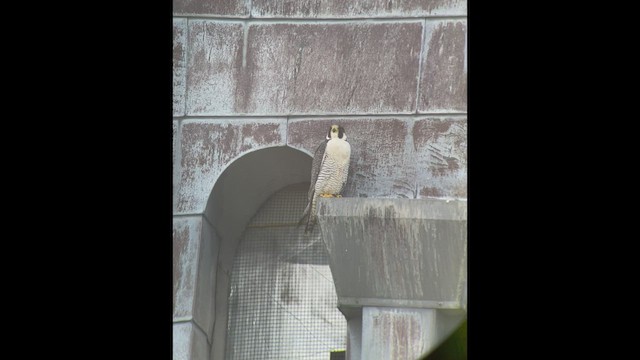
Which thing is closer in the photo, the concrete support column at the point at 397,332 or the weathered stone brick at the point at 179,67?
the concrete support column at the point at 397,332

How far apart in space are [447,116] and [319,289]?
2.87 feet

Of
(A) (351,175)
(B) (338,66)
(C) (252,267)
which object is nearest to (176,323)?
(C) (252,267)

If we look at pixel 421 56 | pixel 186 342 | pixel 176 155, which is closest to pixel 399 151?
pixel 421 56

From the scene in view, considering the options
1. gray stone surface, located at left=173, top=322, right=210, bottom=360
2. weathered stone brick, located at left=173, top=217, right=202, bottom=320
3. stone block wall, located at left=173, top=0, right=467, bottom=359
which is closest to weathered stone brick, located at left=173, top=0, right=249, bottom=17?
stone block wall, located at left=173, top=0, right=467, bottom=359

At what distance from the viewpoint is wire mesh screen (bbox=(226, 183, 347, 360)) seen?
204 inches

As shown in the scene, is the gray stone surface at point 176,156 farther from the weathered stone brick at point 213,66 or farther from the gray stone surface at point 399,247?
the gray stone surface at point 399,247

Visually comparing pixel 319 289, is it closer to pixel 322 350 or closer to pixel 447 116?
pixel 322 350

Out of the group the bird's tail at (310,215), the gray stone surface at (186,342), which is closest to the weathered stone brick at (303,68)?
the bird's tail at (310,215)

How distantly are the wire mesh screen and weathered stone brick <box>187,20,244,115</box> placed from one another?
0.50 metres

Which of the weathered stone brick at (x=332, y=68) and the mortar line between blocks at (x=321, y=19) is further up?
the mortar line between blocks at (x=321, y=19)

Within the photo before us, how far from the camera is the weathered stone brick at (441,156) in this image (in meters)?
4.90

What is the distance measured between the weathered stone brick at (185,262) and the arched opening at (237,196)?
11 centimetres

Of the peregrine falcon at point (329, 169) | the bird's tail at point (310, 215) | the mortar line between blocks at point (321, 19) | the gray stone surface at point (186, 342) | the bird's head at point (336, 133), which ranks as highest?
the mortar line between blocks at point (321, 19)

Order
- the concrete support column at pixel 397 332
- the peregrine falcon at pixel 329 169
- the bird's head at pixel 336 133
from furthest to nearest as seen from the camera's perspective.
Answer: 1. the bird's head at pixel 336 133
2. the peregrine falcon at pixel 329 169
3. the concrete support column at pixel 397 332
